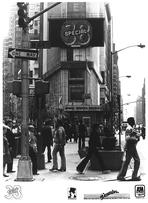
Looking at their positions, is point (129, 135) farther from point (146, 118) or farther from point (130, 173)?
point (146, 118)

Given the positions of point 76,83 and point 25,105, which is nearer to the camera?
point 25,105

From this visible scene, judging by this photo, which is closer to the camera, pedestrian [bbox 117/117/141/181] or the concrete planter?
pedestrian [bbox 117/117/141/181]

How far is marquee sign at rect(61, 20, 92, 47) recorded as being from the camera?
10.6m

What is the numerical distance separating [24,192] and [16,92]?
10.1 ft

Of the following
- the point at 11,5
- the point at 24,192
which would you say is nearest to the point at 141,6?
the point at 11,5

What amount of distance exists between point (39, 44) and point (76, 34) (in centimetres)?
98

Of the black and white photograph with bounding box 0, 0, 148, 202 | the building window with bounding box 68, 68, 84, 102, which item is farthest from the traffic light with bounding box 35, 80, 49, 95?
the building window with bounding box 68, 68, 84, 102

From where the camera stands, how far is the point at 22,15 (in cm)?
1052

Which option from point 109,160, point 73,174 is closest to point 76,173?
point 73,174

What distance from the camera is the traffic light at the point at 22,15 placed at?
403 inches

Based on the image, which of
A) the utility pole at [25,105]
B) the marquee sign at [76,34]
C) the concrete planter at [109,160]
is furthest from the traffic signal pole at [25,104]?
the concrete planter at [109,160]

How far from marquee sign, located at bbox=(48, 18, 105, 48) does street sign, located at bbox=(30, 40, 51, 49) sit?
0.51 feet

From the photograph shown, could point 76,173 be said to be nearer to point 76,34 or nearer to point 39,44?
point 39,44

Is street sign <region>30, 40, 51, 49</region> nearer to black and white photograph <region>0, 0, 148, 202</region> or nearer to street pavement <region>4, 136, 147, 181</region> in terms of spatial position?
black and white photograph <region>0, 0, 148, 202</region>
